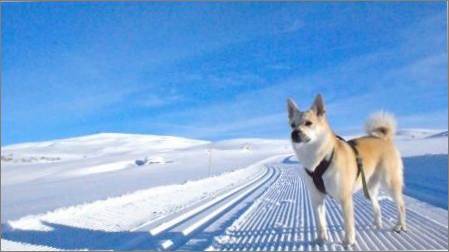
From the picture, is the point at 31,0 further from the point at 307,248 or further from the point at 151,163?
the point at 151,163

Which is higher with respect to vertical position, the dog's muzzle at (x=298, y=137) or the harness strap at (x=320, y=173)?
the dog's muzzle at (x=298, y=137)

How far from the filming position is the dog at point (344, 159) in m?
4.75

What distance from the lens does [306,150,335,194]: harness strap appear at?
16.7 feet

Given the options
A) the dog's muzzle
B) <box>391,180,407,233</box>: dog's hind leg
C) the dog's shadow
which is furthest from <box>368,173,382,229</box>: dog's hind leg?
the dog's shadow

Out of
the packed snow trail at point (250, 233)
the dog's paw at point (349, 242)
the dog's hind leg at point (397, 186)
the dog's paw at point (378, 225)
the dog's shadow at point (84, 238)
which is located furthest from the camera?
the dog's paw at point (378, 225)

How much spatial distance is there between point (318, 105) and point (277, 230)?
83.6 inches

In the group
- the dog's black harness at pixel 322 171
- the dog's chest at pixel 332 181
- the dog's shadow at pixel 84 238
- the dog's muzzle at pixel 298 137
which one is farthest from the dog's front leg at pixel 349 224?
the dog's shadow at pixel 84 238

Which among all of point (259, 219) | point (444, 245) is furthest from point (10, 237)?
point (444, 245)

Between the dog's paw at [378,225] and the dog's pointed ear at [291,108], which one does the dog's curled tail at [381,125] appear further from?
the dog's pointed ear at [291,108]

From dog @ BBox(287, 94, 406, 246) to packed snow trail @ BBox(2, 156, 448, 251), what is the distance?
1.00 feet

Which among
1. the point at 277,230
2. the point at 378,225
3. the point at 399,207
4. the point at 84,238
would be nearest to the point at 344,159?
the point at 399,207

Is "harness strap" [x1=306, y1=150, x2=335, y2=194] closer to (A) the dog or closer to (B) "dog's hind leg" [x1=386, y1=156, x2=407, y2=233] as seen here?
(A) the dog

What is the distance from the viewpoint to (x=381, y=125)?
623 cm

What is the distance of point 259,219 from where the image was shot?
7.17 m
